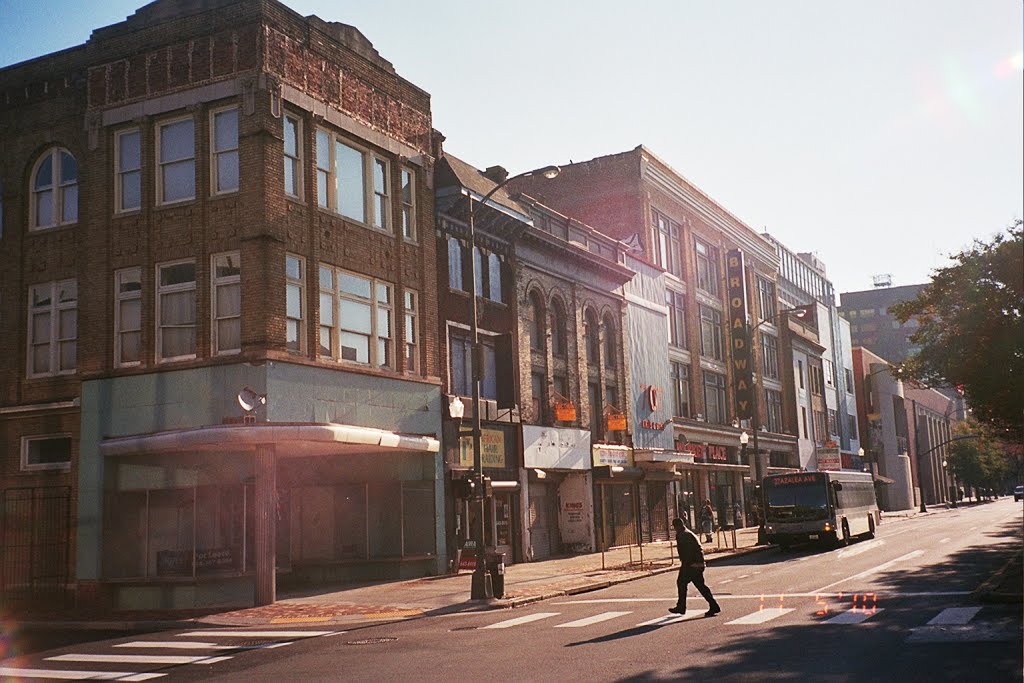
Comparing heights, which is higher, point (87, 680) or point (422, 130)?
point (422, 130)

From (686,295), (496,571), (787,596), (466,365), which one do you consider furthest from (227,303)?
(686,295)

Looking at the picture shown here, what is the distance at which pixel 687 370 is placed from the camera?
5641cm

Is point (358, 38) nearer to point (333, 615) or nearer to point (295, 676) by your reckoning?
point (333, 615)

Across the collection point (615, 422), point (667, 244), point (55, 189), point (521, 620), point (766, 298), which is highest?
point (667, 244)

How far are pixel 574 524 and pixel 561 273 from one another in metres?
9.58

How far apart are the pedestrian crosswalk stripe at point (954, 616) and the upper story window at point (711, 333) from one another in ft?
135

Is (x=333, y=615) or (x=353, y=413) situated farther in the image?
(x=353, y=413)

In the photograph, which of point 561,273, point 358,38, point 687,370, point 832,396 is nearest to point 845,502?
point 561,273

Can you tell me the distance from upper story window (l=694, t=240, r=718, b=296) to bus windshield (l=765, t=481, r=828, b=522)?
22.7 m

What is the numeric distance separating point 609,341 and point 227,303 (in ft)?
72.1

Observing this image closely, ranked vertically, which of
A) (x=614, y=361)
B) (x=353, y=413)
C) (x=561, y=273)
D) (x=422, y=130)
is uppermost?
(x=422, y=130)

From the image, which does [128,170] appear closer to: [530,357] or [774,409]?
[530,357]

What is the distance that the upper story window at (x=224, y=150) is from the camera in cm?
2703

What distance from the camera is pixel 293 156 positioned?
1099 inches
